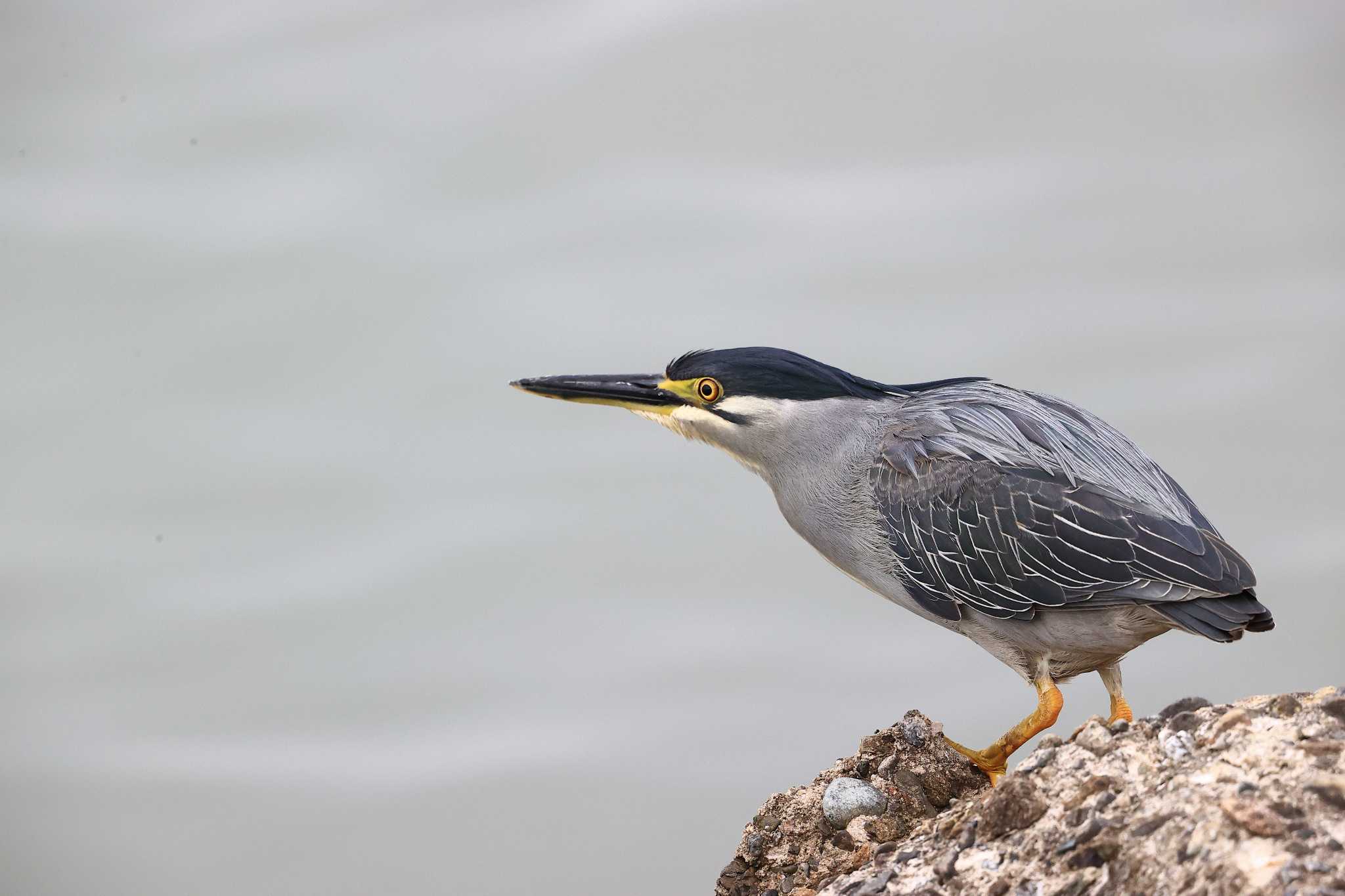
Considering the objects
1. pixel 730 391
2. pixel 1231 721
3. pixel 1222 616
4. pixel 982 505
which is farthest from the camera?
pixel 730 391

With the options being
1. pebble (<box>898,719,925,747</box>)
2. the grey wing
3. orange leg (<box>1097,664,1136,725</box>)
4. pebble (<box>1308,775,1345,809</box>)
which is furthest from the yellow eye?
pebble (<box>1308,775,1345,809</box>)

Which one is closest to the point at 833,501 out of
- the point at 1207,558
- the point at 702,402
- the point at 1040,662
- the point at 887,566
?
the point at 887,566

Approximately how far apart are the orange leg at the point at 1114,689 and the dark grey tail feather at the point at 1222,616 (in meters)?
0.40

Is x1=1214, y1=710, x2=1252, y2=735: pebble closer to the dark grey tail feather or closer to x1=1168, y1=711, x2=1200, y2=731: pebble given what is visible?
x1=1168, y1=711, x2=1200, y2=731: pebble

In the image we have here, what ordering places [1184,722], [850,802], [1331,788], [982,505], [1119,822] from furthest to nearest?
1. [982,505]
2. [850,802]
3. [1184,722]
4. [1119,822]
5. [1331,788]

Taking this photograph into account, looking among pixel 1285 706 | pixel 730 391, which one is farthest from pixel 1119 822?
pixel 730 391

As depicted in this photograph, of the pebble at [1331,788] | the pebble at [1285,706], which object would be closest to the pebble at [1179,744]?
the pebble at [1285,706]

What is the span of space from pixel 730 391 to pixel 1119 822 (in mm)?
1594

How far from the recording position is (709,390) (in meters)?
3.41

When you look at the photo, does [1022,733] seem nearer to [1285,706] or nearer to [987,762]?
[987,762]

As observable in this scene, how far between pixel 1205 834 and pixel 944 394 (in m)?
1.72

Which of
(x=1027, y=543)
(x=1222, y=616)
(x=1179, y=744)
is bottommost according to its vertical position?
(x=1179, y=744)

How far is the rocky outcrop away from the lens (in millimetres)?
1897

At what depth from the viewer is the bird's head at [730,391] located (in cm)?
336
